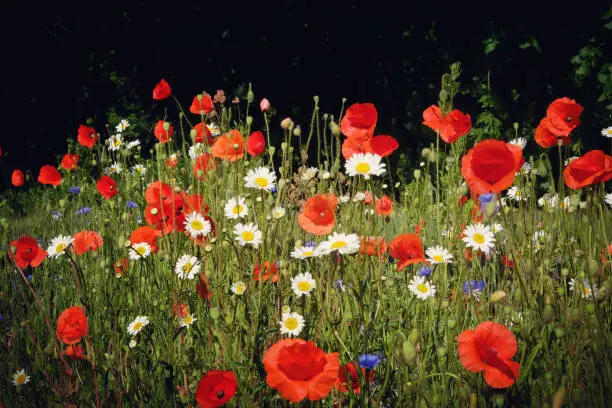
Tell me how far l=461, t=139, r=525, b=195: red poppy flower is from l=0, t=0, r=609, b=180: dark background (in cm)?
312

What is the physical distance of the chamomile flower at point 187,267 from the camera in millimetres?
1699

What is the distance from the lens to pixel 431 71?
4.48m

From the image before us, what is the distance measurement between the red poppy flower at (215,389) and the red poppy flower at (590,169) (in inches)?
45.9

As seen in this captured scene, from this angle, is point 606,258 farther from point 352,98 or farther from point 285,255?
point 352,98

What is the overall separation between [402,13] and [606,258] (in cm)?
317

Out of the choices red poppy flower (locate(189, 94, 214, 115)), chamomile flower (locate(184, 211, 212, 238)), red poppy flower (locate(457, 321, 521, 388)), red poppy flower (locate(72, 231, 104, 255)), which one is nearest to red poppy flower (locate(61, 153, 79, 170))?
red poppy flower (locate(189, 94, 214, 115))

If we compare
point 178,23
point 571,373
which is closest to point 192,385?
point 571,373

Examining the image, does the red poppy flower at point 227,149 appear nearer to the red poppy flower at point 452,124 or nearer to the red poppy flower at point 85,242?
the red poppy flower at point 85,242

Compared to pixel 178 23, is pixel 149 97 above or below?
below

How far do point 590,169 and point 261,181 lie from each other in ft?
3.32

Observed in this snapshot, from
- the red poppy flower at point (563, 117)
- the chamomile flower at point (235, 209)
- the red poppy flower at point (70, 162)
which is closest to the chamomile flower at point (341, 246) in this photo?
the chamomile flower at point (235, 209)

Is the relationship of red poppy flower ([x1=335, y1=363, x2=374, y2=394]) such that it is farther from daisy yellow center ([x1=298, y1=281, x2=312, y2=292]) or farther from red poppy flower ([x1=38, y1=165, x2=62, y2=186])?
red poppy flower ([x1=38, y1=165, x2=62, y2=186])

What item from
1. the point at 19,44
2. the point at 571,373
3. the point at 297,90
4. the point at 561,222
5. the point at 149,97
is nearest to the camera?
the point at 571,373

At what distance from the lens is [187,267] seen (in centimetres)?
174
